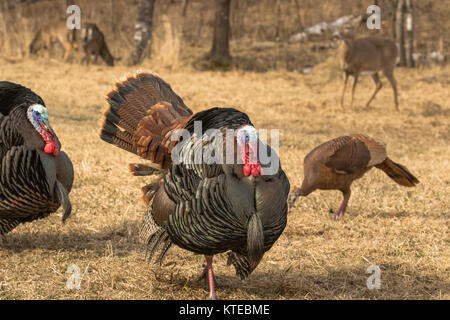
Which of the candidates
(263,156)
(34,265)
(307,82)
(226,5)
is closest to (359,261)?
(263,156)

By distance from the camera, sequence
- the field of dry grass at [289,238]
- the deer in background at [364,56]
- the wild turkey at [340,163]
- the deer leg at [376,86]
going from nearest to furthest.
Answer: the field of dry grass at [289,238] < the wild turkey at [340,163] < the deer in background at [364,56] < the deer leg at [376,86]

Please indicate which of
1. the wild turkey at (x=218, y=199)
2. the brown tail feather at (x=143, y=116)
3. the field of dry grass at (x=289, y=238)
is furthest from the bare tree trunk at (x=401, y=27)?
the wild turkey at (x=218, y=199)

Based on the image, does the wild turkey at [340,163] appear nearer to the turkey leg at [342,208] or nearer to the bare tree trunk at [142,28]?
the turkey leg at [342,208]

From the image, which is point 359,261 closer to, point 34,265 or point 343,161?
point 343,161

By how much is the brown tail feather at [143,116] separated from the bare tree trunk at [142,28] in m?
10.00

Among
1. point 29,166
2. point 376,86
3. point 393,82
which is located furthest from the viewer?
point 376,86

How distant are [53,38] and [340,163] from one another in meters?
11.8

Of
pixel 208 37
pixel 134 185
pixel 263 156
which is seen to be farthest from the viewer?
pixel 208 37

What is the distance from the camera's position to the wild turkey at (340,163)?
16.0 feet

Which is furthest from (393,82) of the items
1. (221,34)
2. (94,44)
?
(94,44)

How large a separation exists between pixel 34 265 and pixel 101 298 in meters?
0.68

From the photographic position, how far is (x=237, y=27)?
18.4m

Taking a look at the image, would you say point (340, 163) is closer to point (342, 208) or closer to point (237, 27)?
point (342, 208)

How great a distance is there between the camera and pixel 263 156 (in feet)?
9.59
